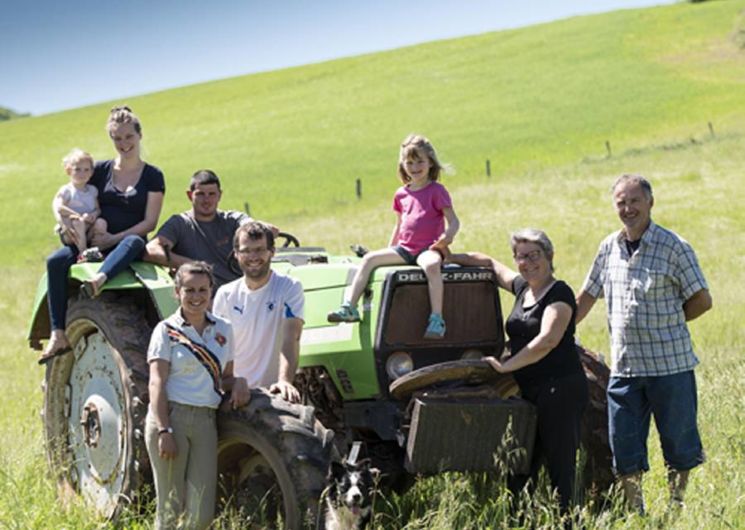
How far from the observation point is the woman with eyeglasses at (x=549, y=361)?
5367 millimetres

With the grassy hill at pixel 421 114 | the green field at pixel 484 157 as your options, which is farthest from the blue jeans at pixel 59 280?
the grassy hill at pixel 421 114

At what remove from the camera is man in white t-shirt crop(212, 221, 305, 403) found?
5465mm

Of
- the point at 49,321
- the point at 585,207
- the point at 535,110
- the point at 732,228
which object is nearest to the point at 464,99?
the point at 535,110

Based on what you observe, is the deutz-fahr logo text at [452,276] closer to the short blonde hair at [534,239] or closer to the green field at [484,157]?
the short blonde hair at [534,239]

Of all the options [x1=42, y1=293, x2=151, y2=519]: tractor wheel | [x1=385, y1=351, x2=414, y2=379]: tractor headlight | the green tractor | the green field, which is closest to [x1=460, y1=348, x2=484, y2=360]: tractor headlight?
the green tractor

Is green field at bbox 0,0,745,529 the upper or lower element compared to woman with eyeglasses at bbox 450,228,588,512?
upper

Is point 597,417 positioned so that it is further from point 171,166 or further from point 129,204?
point 171,166

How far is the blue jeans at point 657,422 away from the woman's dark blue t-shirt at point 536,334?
16.5 inches

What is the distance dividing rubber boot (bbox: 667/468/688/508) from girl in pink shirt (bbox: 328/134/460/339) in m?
1.36

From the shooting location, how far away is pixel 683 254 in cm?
571

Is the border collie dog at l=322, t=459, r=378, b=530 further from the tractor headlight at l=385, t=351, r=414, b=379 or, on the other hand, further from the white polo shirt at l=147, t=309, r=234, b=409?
the tractor headlight at l=385, t=351, r=414, b=379

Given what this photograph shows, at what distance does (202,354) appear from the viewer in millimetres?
5184

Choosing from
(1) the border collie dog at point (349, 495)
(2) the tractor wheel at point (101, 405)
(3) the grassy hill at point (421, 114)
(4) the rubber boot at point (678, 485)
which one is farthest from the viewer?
(3) the grassy hill at point (421, 114)

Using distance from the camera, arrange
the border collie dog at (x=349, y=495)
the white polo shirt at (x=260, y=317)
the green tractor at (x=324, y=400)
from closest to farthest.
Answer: the border collie dog at (x=349, y=495) < the green tractor at (x=324, y=400) < the white polo shirt at (x=260, y=317)
